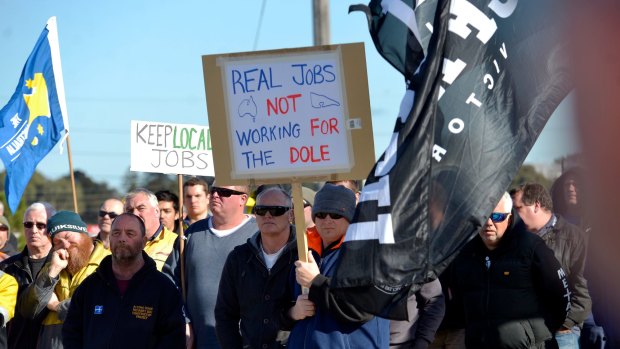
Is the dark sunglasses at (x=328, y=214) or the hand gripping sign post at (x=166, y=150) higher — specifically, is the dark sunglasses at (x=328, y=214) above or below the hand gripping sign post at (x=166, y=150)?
below

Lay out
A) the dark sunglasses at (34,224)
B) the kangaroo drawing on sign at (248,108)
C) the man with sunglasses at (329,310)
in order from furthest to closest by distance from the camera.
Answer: the dark sunglasses at (34,224), the kangaroo drawing on sign at (248,108), the man with sunglasses at (329,310)

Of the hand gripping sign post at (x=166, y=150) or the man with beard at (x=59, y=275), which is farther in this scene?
the hand gripping sign post at (x=166, y=150)

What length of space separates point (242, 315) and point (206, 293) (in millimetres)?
1066

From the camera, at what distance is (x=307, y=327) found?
5496 millimetres

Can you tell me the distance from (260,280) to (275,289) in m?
0.14

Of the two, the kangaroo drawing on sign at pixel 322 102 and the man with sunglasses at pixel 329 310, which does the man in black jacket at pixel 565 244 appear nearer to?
the man with sunglasses at pixel 329 310

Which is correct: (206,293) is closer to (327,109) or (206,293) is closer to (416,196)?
(327,109)

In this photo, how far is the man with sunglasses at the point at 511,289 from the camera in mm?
6723

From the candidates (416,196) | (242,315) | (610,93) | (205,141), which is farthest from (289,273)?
(610,93)

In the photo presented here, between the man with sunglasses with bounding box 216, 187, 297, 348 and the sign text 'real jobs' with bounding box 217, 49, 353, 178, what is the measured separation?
39.0 inches

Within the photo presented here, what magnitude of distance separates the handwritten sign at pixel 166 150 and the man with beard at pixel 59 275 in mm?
981

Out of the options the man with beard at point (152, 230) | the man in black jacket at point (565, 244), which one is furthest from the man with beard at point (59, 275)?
the man in black jacket at point (565, 244)

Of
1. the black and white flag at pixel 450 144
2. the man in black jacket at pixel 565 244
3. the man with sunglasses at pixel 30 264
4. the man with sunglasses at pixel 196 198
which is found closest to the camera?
the black and white flag at pixel 450 144

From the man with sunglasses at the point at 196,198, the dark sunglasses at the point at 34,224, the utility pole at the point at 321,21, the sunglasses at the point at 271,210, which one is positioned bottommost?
the sunglasses at the point at 271,210
